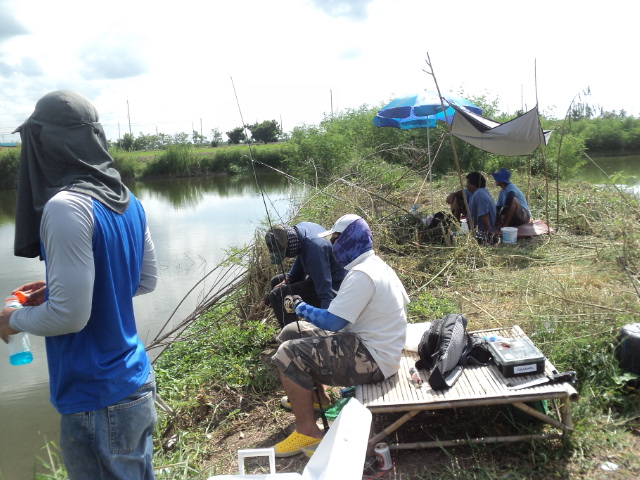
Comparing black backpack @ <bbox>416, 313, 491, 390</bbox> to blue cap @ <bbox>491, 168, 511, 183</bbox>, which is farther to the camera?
blue cap @ <bbox>491, 168, 511, 183</bbox>

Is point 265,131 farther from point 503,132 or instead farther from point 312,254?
point 312,254

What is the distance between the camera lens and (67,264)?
1370 millimetres

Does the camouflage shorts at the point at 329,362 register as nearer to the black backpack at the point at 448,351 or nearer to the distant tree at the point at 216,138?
the black backpack at the point at 448,351

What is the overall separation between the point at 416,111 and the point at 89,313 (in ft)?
22.4

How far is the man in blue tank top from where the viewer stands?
1465 millimetres

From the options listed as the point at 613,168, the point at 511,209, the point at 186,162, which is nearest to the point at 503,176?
the point at 511,209

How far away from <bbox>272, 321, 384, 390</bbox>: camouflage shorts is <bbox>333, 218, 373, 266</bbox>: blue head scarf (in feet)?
1.43

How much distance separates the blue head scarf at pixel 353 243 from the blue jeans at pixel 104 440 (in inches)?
61.0

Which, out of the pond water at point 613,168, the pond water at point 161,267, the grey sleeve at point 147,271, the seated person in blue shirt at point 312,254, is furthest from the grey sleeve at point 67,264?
the pond water at point 613,168

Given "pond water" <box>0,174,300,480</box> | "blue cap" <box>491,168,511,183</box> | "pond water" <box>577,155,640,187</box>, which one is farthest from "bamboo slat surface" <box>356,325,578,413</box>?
"pond water" <box>577,155,640,187</box>

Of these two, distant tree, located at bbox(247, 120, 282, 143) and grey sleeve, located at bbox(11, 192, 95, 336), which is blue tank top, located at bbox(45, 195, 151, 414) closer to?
grey sleeve, located at bbox(11, 192, 95, 336)

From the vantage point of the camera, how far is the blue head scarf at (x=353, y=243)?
288cm

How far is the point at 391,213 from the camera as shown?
7.18 meters

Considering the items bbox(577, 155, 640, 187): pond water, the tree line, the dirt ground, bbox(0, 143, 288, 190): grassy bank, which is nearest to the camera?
the dirt ground
